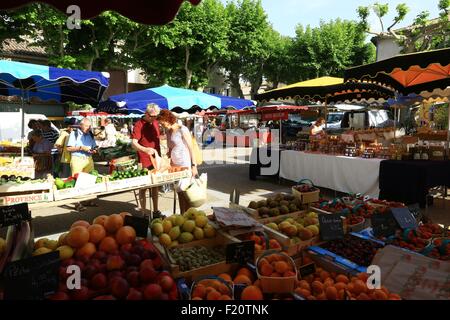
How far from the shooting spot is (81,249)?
2.41m

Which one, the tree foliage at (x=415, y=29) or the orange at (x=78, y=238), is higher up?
the tree foliage at (x=415, y=29)

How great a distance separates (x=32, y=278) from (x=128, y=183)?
3.28m

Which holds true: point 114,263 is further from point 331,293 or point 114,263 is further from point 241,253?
point 331,293

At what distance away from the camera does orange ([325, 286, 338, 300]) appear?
213 centimetres

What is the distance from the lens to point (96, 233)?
2574mm

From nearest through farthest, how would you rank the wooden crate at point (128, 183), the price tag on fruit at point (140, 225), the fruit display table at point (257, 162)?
the price tag on fruit at point (140, 225) → the wooden crate at point (128, 183) → the fruit display table at point (257, 162)

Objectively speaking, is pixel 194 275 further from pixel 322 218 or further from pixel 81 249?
pixel 322 218

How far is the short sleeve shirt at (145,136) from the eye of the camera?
217 inches

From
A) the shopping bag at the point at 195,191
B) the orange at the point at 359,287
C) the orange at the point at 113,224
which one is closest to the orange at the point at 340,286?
the orange at the point at 359,287

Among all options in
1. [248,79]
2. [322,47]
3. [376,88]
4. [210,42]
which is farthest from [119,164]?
[248,79]

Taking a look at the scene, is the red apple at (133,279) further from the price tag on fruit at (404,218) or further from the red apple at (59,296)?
the price tag on fruit at (404,218)

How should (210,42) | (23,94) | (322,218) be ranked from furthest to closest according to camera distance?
1. (210,42)
2. (23,94)
3. (322,218)

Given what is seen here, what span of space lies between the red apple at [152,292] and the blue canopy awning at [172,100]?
6.23m

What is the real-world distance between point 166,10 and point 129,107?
224 inches
